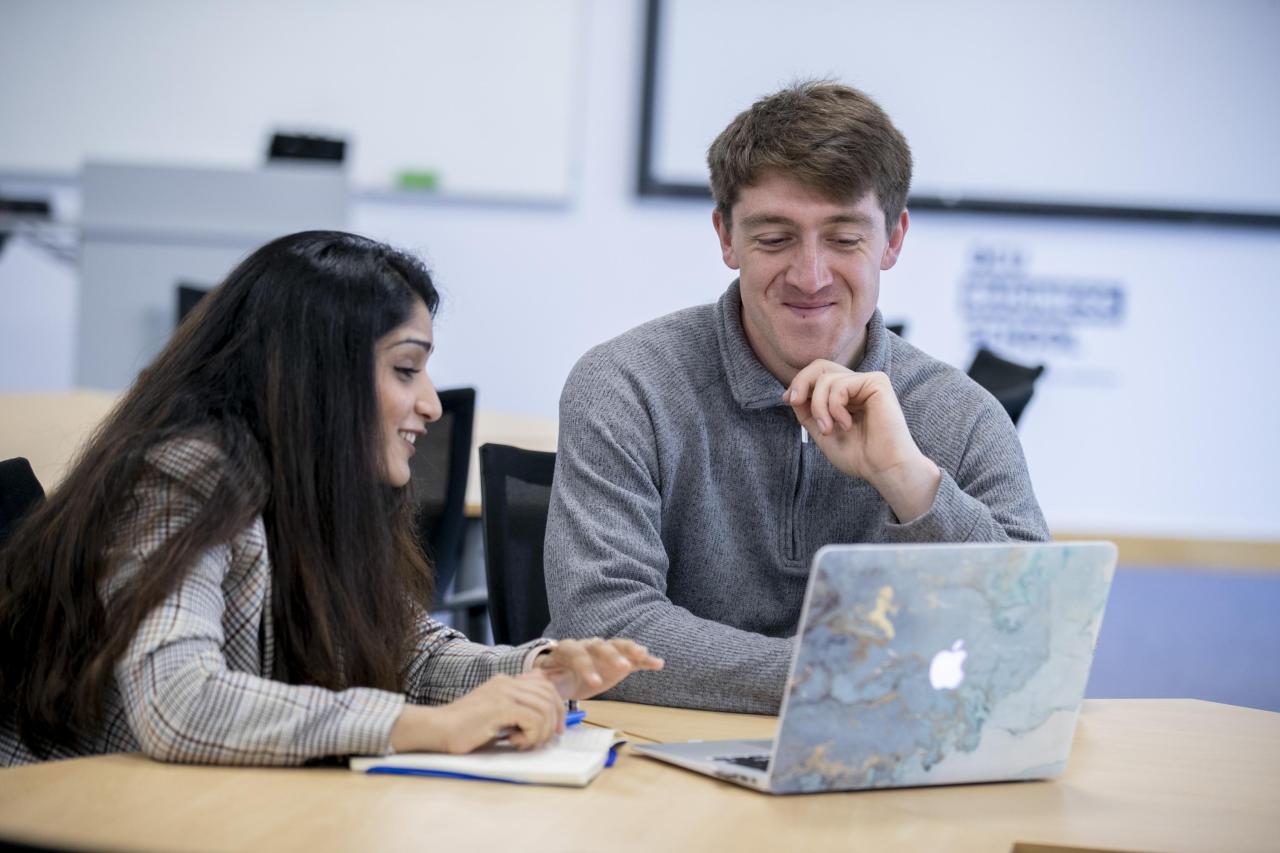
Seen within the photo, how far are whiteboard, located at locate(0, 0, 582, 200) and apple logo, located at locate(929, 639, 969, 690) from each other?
436cm

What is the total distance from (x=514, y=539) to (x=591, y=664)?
63 centimetres

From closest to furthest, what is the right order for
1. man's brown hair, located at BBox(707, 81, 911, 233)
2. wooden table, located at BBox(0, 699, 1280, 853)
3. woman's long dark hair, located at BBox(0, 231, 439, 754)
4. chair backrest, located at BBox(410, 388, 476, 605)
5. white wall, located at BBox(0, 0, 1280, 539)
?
wooden table, located at BBox(0, 699, 1280, 853)
woman's long dark hair, located at BBox(0, 231, 439, 754)
man's brown hair, located at BBox(707, 81, 911, 233)
chair backrest, located at BBox(410, 388, 476, 605)
white wall, located at BBox(0, 0, 1280, 539)

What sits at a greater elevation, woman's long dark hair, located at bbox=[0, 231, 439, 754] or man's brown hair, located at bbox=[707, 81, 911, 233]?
man's brown hair, located at bbox=[707, 81, 911, 233]

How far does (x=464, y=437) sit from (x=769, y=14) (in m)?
3.22

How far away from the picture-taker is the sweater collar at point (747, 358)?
1.78 metres

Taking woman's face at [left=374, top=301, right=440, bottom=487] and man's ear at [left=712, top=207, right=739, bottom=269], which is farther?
→ man's ear at [left=712, top=207, right=739, bottom=269]

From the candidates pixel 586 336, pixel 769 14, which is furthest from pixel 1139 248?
pixel 586 336

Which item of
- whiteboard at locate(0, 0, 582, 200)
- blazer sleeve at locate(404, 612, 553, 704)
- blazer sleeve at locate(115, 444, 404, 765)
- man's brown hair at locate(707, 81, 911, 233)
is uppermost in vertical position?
whiteboard at locate(0, 0, 582, 200)

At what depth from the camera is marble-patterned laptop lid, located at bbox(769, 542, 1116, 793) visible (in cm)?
106

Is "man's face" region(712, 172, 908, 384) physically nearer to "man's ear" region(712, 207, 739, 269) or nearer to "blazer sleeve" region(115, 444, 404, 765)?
"man's ear" region(712, 207, 739, 269)

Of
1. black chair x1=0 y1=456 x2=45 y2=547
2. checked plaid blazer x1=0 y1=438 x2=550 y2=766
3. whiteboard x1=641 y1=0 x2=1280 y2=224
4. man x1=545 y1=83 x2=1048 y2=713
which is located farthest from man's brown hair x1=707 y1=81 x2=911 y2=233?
whiteboard x1=641 y1=0 x2=1280 y2=224

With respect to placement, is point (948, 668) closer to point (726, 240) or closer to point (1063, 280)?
point (726, 240)

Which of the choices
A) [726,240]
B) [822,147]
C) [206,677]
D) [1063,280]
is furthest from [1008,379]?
[1063,280]

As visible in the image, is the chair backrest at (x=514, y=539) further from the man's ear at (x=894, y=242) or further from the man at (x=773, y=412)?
the man's ear at (x=894, y=242)
